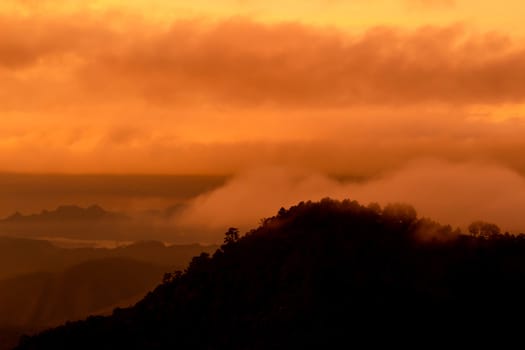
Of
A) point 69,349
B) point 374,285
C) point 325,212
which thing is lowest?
point 69,349

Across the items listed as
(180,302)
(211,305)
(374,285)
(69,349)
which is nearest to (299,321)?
(374,285)

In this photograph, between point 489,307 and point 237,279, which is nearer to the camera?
point 489,307

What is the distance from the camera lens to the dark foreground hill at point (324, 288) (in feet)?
490

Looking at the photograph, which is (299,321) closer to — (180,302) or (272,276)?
(272,276)

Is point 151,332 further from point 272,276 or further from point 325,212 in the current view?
point 325,212

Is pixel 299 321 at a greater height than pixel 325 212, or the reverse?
pixel 325 212

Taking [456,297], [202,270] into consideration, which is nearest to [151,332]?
[202,270]

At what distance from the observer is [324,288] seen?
157 meters

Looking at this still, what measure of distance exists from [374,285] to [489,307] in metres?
23.6

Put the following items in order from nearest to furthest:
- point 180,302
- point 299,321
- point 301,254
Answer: point 299,321, point 301,254, point 180,302

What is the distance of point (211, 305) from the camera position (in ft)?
569

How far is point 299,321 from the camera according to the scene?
148000mm

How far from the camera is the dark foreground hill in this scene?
14938 cm

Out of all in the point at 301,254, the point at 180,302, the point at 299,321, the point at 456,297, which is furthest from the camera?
the point at 180,302
